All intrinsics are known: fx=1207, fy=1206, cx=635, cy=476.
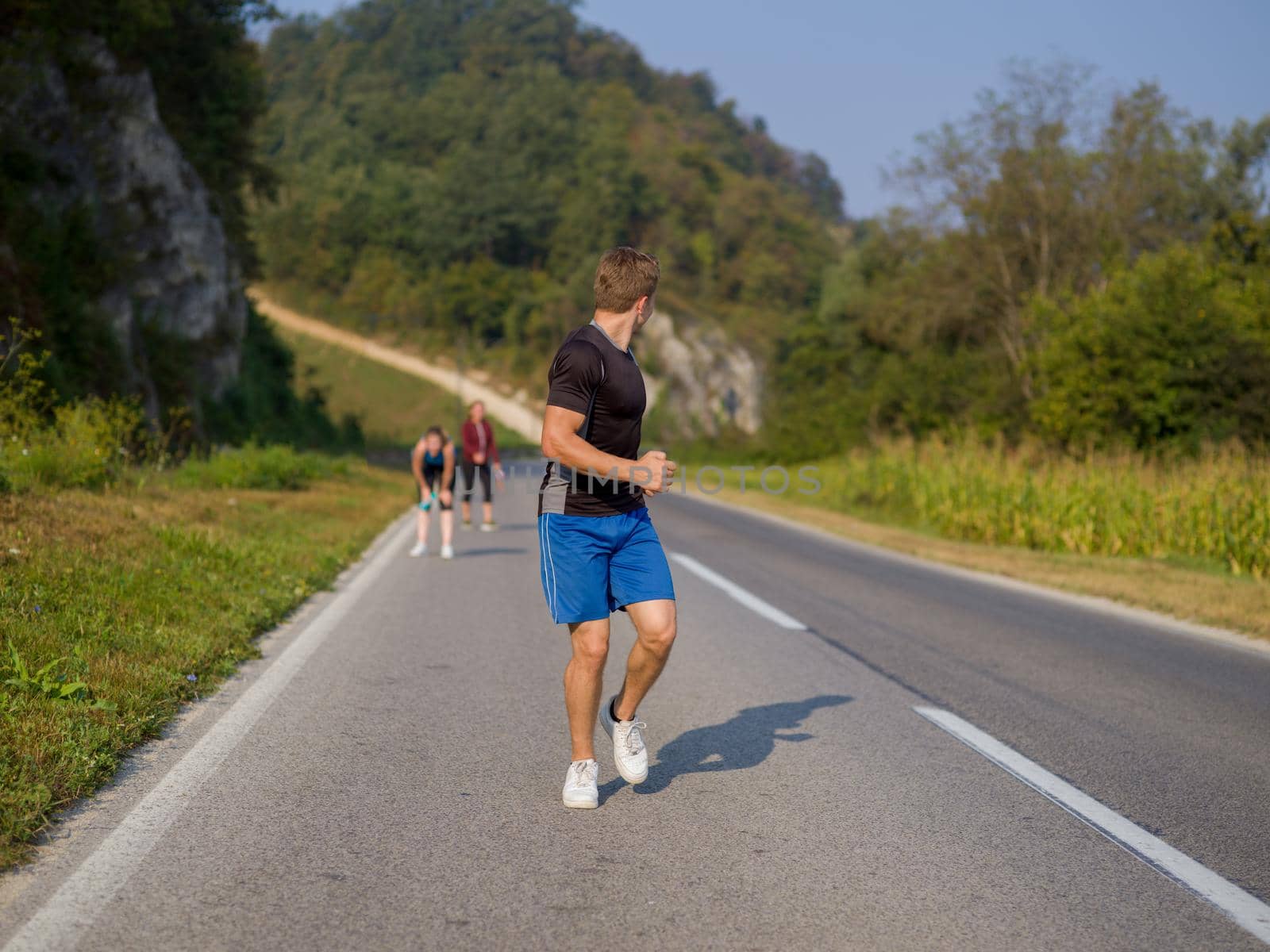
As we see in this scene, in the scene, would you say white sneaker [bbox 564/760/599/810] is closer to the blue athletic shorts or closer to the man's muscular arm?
the blue athletic shorts

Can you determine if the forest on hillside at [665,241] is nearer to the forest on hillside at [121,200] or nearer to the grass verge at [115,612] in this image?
the forest on hillside at [121,200]

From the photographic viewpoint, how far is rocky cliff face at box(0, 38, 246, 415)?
897 inches

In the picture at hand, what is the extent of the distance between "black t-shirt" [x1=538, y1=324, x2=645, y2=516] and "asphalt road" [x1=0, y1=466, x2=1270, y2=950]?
1.23m

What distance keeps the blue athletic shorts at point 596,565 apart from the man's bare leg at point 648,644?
0.04m

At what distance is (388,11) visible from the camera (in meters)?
163

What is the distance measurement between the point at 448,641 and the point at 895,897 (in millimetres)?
5338

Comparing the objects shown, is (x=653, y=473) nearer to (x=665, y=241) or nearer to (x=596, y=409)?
(x=596, y=409)

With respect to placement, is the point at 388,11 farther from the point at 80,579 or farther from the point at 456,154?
the point at 80,579

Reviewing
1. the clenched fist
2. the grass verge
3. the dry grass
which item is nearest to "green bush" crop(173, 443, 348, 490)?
the grass verge

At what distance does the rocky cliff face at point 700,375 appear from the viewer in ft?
304

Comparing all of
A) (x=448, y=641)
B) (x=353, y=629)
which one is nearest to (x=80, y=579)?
(x=353, y=629)

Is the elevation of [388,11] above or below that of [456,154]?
above

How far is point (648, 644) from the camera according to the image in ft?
15.7

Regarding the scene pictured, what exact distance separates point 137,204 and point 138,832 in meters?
28.4
